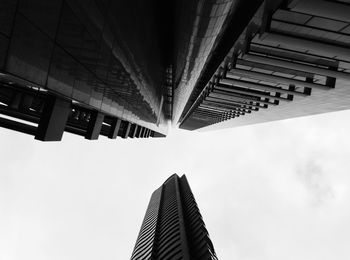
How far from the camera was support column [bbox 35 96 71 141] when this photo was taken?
404 inches

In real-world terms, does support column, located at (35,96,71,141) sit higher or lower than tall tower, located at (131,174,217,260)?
higher

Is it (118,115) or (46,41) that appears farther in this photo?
(118,115)

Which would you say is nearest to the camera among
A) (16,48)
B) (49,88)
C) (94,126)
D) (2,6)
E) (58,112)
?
(2,6)

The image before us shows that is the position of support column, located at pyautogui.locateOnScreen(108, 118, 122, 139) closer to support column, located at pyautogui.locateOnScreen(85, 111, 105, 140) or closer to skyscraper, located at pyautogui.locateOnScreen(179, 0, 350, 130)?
support column, located at pyautogui.locateOnScreen(85, 111, 105, 140)

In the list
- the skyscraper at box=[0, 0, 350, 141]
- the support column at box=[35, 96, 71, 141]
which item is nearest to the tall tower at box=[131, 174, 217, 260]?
the skyscraper at box=[0, 0, 350, 141]

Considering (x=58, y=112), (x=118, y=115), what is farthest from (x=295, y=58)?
(x=58, y=112)

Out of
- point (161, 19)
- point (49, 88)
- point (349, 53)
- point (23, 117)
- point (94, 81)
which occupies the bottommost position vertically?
point (23, 117)

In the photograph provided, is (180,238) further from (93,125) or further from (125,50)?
(125,50)

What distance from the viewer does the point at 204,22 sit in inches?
719

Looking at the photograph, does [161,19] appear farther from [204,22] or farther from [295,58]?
[295,58]

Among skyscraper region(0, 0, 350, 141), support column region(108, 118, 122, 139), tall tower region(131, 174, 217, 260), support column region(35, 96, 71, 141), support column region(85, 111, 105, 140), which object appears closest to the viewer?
skyscraper region(0, 0, 350, 141)

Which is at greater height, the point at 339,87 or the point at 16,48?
the point at 339,87

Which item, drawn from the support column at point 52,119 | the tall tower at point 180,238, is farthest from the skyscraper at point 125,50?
the tall tower at point 180,238

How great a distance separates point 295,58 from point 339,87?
5891 millimetres
